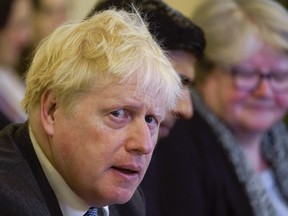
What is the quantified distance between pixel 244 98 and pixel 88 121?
4.33 ft

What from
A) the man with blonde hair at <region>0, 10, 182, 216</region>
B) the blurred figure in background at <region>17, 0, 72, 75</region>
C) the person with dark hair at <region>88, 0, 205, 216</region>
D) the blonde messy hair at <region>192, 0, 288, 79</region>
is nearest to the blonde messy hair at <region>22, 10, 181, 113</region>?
the man with blonde hair at <region>0, 10, 182, 216</region>

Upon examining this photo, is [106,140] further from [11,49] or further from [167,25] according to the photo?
[11,49]

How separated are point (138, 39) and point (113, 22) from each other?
0.22 feet

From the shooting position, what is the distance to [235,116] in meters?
2.82

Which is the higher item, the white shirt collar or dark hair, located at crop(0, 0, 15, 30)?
the white shirt collar

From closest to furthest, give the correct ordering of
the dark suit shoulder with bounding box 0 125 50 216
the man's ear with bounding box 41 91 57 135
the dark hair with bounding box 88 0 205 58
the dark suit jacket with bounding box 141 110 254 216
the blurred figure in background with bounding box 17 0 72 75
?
the dark suit shoulder with bounding box 0 125 50 216, the man's ear with bounding box 41 91 57 135, the dark hair with bounding box 88 0 205 58, the dark suit jacket with bounding box 141 110 254 216, the blurred figure in background with bounding box 17 0 72 75

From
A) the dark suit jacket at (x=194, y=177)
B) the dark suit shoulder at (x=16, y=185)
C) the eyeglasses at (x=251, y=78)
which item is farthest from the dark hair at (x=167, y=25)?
the dark suit shoulder at (x=16, y=185)

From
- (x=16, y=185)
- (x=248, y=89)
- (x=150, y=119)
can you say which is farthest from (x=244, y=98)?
(x=16, y=185)

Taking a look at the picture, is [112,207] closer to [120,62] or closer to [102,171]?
[102,171]

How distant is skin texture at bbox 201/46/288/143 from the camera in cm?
281

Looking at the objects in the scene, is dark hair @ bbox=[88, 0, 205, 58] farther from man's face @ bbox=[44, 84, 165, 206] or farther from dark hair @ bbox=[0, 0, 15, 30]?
dark hair @ bbox=[0, 0, 15, 30]

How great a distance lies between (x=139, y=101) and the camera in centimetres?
160

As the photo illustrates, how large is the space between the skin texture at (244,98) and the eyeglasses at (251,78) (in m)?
0.01

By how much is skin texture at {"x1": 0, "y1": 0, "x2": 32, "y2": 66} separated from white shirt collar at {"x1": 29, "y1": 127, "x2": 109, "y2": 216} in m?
1.44
